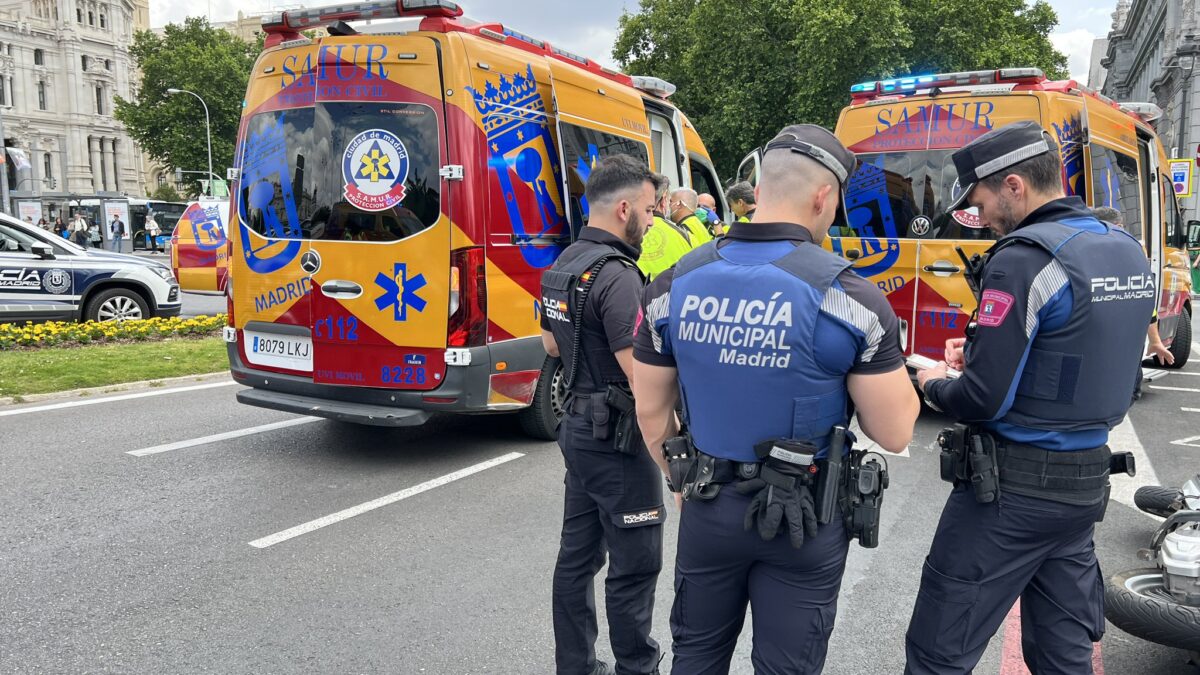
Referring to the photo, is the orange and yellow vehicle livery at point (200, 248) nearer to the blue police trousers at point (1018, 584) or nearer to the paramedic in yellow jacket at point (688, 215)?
the paramedic in yellow jacket at point (688, 215)

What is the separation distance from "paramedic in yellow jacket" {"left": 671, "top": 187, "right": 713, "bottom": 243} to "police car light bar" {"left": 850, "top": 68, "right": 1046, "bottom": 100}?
1.86m

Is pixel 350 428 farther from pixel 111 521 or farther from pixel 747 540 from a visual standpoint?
pixel 747 540

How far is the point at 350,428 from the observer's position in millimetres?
6801

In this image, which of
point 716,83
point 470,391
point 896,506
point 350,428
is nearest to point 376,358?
point 470,391

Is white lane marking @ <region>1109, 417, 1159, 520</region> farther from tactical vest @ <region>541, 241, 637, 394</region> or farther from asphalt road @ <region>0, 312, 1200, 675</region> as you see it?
tactical vest @ <region>541, 241, 637, 394</region>

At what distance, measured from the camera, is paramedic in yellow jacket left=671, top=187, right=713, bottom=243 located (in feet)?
18.8

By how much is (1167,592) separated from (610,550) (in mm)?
1954

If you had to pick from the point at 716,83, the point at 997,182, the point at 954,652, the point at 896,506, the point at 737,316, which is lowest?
the point at 896,506

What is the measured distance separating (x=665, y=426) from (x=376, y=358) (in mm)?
3361

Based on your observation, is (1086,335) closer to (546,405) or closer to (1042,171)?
(1042,171)

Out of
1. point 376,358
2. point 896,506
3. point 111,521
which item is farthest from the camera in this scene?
point 376,358

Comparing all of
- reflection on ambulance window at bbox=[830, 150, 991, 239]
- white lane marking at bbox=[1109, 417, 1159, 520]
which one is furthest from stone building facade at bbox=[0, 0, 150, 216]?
white lane marking at bbox=[1109, 417, 1159, 520]

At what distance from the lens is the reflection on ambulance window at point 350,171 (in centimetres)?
524

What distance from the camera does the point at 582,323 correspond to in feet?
9.48
